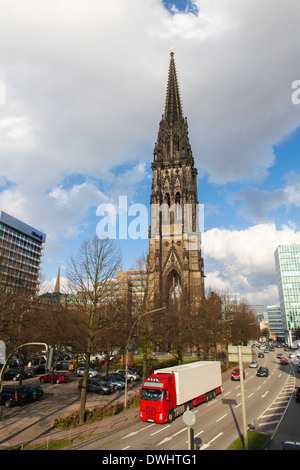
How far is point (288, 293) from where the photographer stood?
409 feet

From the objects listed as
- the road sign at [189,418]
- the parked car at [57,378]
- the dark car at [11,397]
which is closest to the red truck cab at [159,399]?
the road sign at [189,418]

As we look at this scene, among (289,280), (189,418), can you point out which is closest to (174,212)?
(189,418)

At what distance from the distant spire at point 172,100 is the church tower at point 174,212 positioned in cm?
31

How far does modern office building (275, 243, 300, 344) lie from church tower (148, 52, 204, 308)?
6907 centimetres

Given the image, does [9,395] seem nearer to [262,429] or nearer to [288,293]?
[262,429]

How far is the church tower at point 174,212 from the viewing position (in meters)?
66.4

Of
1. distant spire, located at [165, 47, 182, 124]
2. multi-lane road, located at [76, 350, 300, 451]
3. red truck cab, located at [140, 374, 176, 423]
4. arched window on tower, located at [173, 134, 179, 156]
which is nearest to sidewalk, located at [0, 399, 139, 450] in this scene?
multi-lane road, located at [76, 350, 300, 451]

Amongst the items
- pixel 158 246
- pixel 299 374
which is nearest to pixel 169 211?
pixel 158 246

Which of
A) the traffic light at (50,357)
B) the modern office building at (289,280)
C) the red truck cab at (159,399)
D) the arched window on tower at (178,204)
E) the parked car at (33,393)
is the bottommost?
the parked car at (33,393)

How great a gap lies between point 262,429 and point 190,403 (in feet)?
18.2

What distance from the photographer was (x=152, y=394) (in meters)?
16.9

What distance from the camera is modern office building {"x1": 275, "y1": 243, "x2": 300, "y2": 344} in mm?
122188

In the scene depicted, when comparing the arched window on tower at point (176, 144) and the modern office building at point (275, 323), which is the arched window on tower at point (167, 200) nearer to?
the arched window on tower at point (176, 144)

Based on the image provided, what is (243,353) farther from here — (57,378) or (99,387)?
(57,378)
